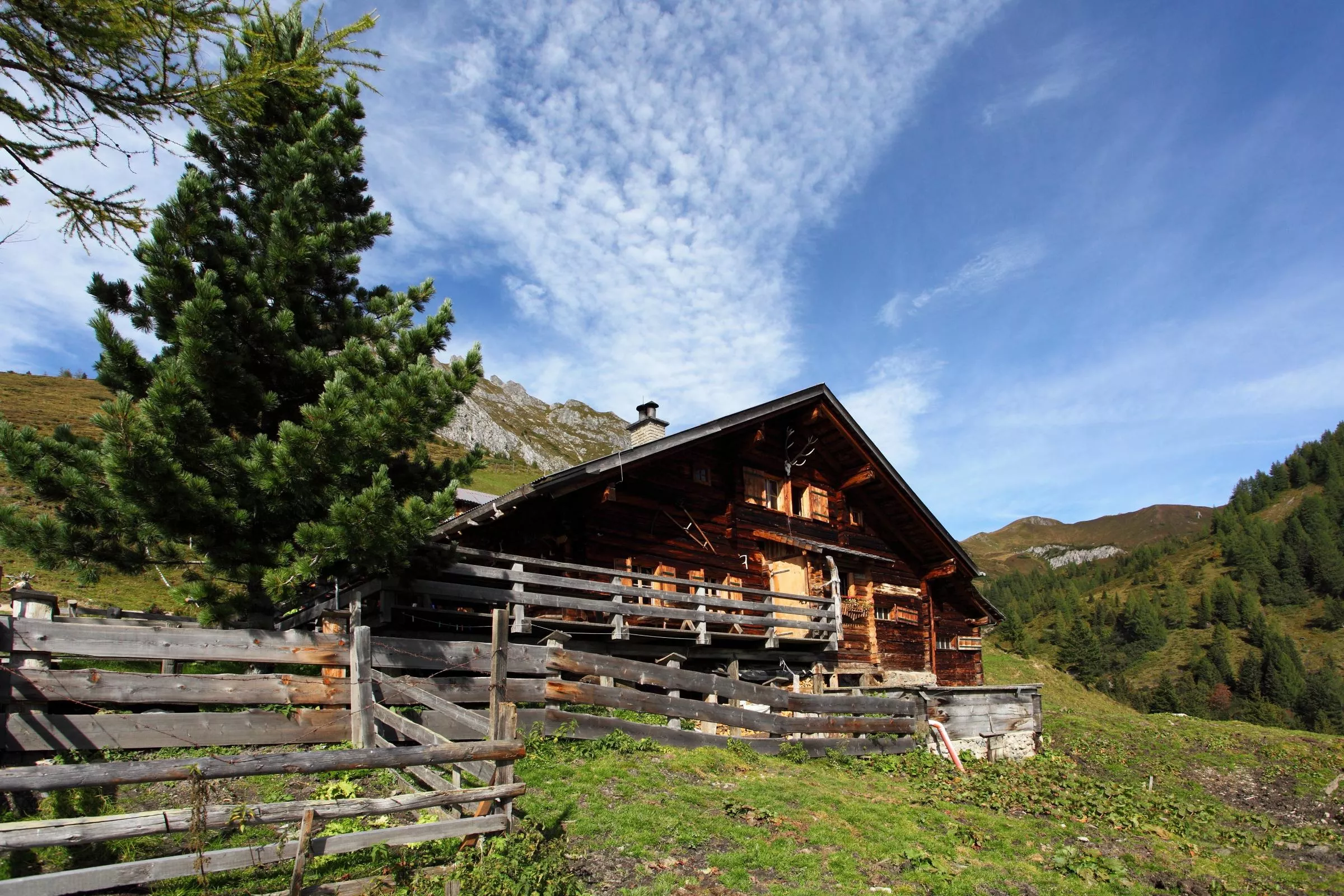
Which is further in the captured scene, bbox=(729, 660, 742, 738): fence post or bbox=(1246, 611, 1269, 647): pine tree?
bbox=(1246, 611, 1269, 647): pine tree

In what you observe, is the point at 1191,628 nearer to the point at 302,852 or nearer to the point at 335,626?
the point at 335,626

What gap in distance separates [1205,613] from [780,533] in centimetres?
15317

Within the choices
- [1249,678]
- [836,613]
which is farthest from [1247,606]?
[836,613]

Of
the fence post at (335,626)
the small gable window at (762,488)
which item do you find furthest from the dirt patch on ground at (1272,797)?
the fence post at (335,626)

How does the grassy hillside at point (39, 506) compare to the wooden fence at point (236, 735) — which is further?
the grassy hillside at point (39, 506)

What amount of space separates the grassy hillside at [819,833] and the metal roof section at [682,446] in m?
4.69

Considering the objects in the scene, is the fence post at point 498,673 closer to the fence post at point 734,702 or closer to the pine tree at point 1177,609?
the fence post at point 734,702

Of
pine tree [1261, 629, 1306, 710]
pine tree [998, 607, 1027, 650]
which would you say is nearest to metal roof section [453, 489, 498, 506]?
pine tree [998, 607, 1027, 650]

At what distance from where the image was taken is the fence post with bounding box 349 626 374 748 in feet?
34.3

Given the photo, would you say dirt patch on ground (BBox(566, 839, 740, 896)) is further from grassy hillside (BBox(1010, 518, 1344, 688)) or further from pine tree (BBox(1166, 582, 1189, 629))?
pine tree (BBox(1166, 582, 1189, 629))

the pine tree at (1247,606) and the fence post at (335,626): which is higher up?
the fence post at (335,626)

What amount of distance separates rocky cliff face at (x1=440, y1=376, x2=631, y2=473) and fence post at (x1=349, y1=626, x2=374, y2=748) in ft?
281

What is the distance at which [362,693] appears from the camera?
34.8ft

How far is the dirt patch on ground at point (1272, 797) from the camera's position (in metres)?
16.0
